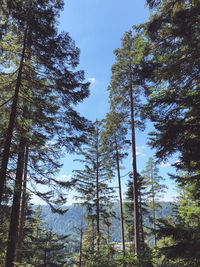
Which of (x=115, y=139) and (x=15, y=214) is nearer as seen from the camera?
(x=15, y=214)

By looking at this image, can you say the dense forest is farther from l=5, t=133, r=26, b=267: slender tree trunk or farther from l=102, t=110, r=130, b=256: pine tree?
l=102, t=110, r=130, b=256: pine tree

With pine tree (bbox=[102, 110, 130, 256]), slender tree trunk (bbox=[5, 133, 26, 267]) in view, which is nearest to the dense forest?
slender tree trunk (bbox=[5, 133, 26, 267])

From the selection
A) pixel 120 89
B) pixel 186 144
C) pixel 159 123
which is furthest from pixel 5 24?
pixel 120 89

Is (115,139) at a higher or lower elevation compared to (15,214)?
higher

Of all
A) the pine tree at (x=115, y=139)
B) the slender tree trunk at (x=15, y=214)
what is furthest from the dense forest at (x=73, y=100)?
the pine tree at (x=115, y=139)

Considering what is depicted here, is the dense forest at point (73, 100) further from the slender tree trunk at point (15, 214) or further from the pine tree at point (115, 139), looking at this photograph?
the pine tree at point (115, 139)

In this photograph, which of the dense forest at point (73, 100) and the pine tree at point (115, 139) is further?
the pine tree at point (115, 139)

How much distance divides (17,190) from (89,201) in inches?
390

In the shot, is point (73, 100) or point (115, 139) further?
point (115, 139)

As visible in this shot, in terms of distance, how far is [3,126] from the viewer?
242 inches

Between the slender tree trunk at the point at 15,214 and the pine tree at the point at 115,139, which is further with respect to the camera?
the pine tree at the point at 115,139

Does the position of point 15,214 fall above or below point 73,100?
below

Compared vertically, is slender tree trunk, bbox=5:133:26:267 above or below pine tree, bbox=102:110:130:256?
below

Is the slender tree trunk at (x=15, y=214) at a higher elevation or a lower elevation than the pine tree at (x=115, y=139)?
lower
